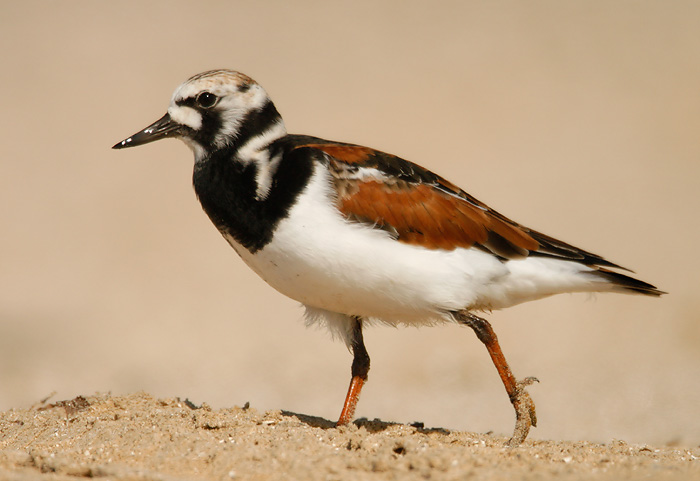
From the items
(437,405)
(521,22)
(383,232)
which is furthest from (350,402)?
(521,22)

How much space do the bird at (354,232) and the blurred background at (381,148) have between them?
324 centimetres

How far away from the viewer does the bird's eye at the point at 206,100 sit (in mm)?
5945

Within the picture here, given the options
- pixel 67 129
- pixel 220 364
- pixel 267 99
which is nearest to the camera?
pixel 267 99

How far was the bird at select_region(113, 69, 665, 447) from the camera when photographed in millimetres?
5504

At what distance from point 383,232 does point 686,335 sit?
295 inches

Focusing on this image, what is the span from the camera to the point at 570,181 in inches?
643

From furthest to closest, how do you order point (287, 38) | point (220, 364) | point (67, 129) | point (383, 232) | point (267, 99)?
point (287, 38)
point (67, 129)
point (220, 364)
point (267, 99)
point (383, 232)

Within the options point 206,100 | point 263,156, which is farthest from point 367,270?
point 206,100

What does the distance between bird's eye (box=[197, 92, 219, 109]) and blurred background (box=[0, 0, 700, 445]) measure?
449 centimetres

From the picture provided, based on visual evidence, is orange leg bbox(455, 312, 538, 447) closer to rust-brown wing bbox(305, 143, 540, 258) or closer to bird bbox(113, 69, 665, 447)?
bird bbox(113, 69, 665, 447)

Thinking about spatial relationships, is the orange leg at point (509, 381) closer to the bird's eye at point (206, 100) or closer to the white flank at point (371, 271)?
the white flank at point (371, 271)

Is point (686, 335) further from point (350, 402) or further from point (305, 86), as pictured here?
point (305, 86)

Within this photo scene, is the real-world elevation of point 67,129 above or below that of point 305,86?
below

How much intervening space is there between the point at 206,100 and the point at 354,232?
136cm
